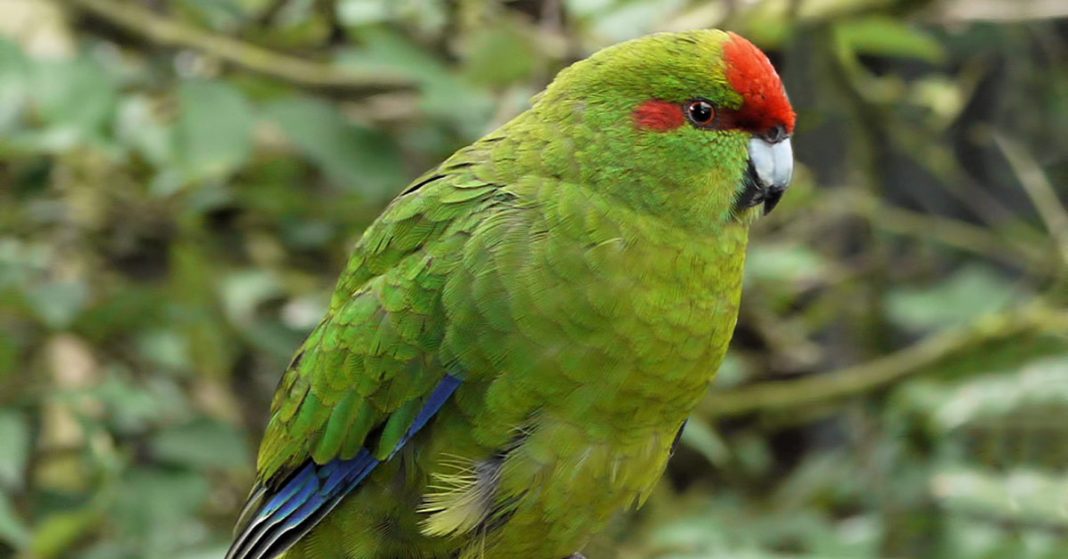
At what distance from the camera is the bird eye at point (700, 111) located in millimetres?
1331

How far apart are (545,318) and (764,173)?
1.07 feet

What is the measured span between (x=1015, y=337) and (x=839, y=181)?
2.20 ft

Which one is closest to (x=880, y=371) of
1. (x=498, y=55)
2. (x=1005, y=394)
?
(x=1005, y=394)

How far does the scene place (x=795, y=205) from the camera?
2.40 metres

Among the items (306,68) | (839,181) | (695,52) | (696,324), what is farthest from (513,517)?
(839,181)

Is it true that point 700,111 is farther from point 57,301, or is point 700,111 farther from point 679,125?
point 57,301

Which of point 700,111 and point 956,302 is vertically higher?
point 700,111

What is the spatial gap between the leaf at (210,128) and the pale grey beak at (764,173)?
86 centimetres

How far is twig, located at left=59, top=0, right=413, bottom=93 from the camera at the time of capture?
212cm

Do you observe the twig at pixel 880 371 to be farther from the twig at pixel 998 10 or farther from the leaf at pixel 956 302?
the twig at pixel 998 10

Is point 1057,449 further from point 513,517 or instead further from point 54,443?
point 54,443

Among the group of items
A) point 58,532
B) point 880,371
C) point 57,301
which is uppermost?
point 57,301

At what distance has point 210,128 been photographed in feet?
6.06

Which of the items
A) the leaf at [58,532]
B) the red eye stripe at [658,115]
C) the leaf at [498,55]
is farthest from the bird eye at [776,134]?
the leaf at [58,532]
